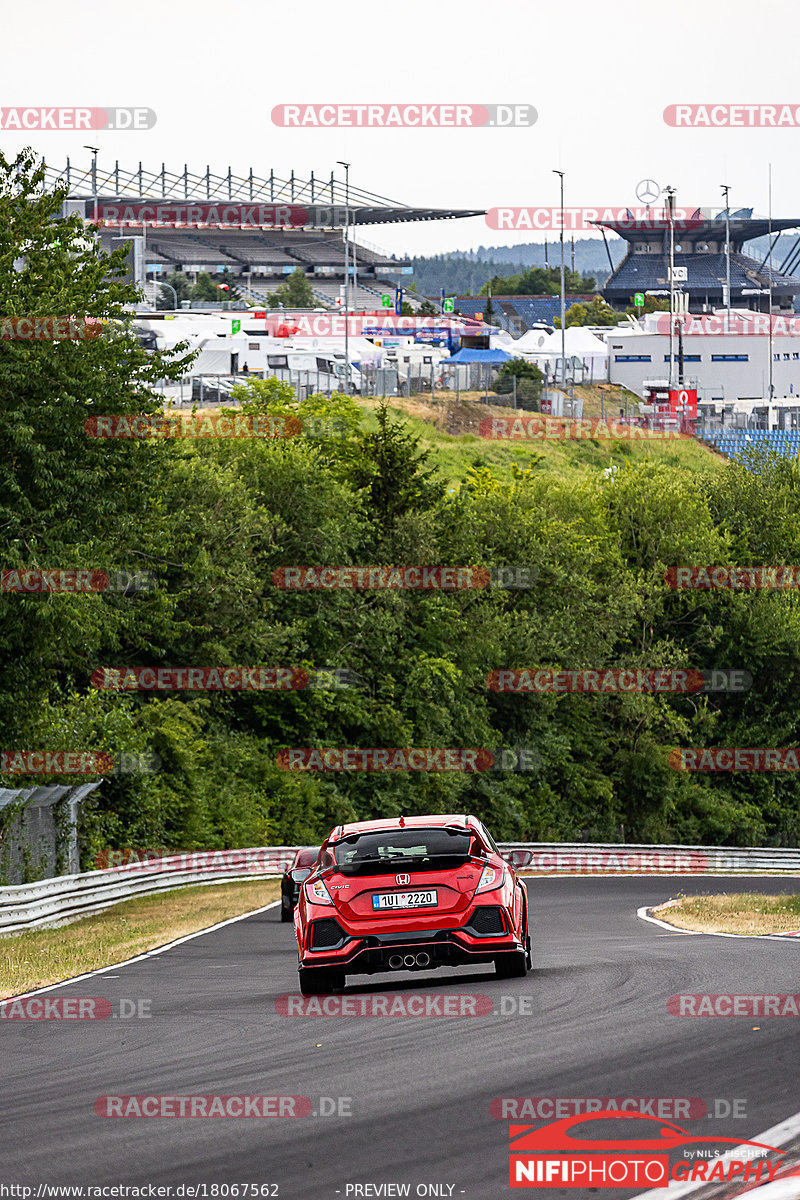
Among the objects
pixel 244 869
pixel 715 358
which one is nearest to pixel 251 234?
pixel 715 358

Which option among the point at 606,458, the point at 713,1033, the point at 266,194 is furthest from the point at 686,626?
the point at 266,194

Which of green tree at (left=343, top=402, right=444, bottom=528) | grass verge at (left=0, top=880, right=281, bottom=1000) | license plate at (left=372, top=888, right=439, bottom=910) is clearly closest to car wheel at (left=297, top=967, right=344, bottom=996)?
license plate at (left=372, top=888, right=439, bottom=910)

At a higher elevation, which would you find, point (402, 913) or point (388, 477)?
point (388, 477)

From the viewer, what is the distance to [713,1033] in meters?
9.10

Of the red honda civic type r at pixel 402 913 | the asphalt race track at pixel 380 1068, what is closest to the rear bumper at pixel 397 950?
the red honda civic type r at pixel 402 913

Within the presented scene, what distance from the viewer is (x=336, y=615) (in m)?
44.0

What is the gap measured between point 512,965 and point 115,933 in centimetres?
970

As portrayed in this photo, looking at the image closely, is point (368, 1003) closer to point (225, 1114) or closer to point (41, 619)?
point (225, 1114)

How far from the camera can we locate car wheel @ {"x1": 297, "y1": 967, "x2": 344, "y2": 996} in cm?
1131

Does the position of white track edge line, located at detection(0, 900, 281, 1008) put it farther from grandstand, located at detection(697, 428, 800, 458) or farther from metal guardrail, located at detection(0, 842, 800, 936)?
grandstand, located at detection(697, 428, 800, 458)

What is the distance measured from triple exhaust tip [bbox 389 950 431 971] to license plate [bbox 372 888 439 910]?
33cm

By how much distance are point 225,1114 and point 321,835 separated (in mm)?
34625

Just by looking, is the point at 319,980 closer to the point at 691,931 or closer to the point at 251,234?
the point at 691,931

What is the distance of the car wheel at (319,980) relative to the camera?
37.1 feet
